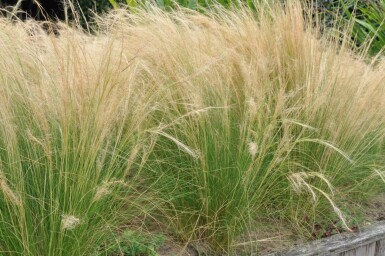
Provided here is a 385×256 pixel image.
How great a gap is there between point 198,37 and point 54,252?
177cm

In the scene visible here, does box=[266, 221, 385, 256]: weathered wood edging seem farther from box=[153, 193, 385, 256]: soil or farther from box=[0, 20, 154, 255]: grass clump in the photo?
box=[0, 20, 154, 255]: grass clump

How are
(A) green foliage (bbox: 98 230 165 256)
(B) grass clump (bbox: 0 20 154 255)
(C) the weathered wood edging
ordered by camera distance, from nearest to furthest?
(B) grass clump (bbox: 0 20 154 255) < (A) green foliage (bbox: 98 230 165 256) < (C) the weathered wood edging

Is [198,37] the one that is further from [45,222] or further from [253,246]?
[45,222]

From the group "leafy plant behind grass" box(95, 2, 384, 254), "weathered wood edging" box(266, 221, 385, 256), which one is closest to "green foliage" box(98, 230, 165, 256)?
"leafy plant behind grass" box(95, 2, 384, 254)

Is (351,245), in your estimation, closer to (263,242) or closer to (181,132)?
(263,242)

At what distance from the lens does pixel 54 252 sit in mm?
2059

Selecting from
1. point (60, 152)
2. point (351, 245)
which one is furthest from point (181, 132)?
point (351, 245)

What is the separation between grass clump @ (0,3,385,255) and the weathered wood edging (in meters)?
0.15

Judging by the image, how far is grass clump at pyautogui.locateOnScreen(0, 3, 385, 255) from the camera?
2105 millimetres

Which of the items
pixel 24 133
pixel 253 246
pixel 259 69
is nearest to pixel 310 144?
pixel 259 69

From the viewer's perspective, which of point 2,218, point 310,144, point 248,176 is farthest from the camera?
point 310,144

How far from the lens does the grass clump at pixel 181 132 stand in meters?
2.11

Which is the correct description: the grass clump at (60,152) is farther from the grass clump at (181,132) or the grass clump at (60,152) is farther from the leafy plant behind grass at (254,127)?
the leafy plant behind grass at (254,127)

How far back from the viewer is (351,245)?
296 cm
